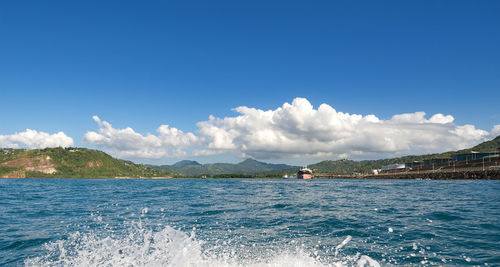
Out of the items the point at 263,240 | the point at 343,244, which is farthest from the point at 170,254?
the point at 343,244

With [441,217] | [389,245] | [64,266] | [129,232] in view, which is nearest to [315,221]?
[389,245]

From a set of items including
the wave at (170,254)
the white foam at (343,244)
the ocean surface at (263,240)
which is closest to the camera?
the wave at (170,254)

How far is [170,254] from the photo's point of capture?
1028 cm

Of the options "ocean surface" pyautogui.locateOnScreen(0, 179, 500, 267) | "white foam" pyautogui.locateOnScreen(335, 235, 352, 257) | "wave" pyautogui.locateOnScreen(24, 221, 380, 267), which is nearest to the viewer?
"wave" pyautogui.locateOnScreen(24, 221, 380, 267)

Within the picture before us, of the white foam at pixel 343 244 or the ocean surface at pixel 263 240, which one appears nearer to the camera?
the ocean surface at pixel 263 240

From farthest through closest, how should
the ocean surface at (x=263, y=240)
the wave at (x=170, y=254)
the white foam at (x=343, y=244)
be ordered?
the white foam at (x=343, y=244) → the ocean surface at (x=263, y=240) → the wave at (x=170, y=254)

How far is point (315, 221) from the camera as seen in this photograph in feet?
56.1

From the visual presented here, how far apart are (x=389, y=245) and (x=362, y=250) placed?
1482mm

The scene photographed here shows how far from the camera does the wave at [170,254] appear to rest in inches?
369

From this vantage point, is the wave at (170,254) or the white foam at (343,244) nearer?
the wave at (170,254)

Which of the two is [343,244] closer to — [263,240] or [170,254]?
[263,240]

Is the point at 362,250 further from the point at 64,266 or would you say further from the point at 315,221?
the point at 64,266

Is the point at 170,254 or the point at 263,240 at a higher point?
the point at 170,254

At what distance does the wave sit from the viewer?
9375 mm
